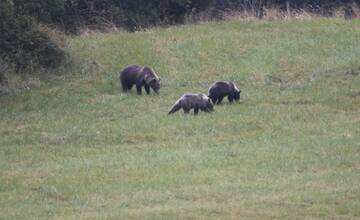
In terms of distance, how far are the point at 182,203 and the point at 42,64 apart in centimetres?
1543

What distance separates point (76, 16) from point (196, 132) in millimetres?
20414

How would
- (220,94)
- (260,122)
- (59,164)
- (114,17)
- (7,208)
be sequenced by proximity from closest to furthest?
1. (7,208)
2. (59,164)
3. (260,122)
4. (220,94)
5. (114,17)

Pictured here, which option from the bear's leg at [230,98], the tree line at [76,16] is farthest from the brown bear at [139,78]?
the tree line at [76,16]

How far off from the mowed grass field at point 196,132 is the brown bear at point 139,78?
364 mm

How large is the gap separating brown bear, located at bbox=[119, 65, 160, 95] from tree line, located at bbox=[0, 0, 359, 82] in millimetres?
3288

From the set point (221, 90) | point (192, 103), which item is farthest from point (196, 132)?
point (221, 90)

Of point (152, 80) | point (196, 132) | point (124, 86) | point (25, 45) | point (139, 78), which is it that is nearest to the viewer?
point (196, 132)

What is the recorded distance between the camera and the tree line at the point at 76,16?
30234 mm

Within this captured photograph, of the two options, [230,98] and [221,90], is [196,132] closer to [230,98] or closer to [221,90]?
[221,90]

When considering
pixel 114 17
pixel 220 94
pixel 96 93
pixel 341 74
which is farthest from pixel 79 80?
pixel 114 17

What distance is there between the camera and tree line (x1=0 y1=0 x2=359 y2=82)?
1190 inches

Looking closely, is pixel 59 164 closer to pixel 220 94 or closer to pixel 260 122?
pixel 260 122

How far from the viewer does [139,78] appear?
Result: 27.7 metres

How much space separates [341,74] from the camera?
29.0 metres
